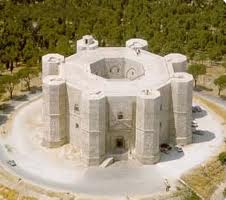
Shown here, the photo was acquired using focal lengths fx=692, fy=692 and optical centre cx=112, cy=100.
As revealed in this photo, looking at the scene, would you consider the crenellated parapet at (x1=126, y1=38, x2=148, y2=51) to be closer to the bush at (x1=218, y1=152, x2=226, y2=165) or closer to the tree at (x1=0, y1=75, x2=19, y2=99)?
the tree at (x1=0, y1=75, x2=19, y2=99)

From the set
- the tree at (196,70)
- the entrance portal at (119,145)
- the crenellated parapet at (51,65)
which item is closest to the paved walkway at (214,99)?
the tree at (196,70)

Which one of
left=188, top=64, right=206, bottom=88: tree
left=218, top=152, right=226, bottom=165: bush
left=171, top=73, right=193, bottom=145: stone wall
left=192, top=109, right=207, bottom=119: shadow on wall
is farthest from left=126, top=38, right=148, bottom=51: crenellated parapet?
left=218, top=152, right=226, bottom=165: bush

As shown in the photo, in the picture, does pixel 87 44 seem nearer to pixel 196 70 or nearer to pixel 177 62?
pixel 177 62

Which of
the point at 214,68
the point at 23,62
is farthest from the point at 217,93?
the point at 23,62

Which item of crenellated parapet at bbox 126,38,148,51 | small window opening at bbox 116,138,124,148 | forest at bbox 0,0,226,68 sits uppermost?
crenellated parapet at bbox 126,38,148,51

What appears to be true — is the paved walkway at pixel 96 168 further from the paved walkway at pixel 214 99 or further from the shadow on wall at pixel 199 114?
the paved walkway at pixel 214 99

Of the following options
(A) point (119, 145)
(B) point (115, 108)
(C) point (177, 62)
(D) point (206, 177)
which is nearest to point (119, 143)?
(A) point (119, 145)
